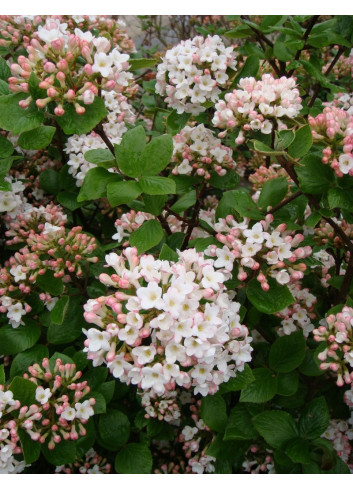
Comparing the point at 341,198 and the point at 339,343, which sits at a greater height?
the point at 341,198

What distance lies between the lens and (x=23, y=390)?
50.2 inches

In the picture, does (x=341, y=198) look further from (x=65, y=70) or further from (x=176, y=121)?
(x=65, y=70)

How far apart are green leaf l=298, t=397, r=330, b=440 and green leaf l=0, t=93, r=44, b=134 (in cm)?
123

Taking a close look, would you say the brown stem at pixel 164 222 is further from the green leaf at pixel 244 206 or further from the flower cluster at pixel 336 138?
the flower cluster at pixel 336 138

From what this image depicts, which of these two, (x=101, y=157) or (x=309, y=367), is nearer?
(x=101, y=157)

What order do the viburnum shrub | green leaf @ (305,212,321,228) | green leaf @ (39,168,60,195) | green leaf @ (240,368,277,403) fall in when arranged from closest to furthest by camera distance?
the viburnum shrub, green leaf @ (305,212,321,228), green leaf @ (240,368,277,403), green leaf @ (39,168,60,195)

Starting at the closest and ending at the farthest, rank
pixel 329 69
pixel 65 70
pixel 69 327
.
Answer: pixel 65 70 → pixel 69 327 → pixel 329 69

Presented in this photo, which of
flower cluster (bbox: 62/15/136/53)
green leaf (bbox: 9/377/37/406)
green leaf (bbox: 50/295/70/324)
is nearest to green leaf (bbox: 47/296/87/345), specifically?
green leaf (bbox: 50/295/70/324)

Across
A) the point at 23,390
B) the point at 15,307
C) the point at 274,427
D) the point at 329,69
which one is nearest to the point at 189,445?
the point at 274,427

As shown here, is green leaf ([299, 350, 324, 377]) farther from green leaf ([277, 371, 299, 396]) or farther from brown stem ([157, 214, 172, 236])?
brown stem ([157, 214, 172, 236])

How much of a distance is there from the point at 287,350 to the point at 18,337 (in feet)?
3.02

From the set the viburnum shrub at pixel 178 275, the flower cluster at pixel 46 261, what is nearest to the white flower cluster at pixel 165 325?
the viburnum shrub at pixel 178 275

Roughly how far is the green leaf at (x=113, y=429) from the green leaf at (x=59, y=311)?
0.39 metres

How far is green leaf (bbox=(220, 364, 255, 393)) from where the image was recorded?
1.23 m
